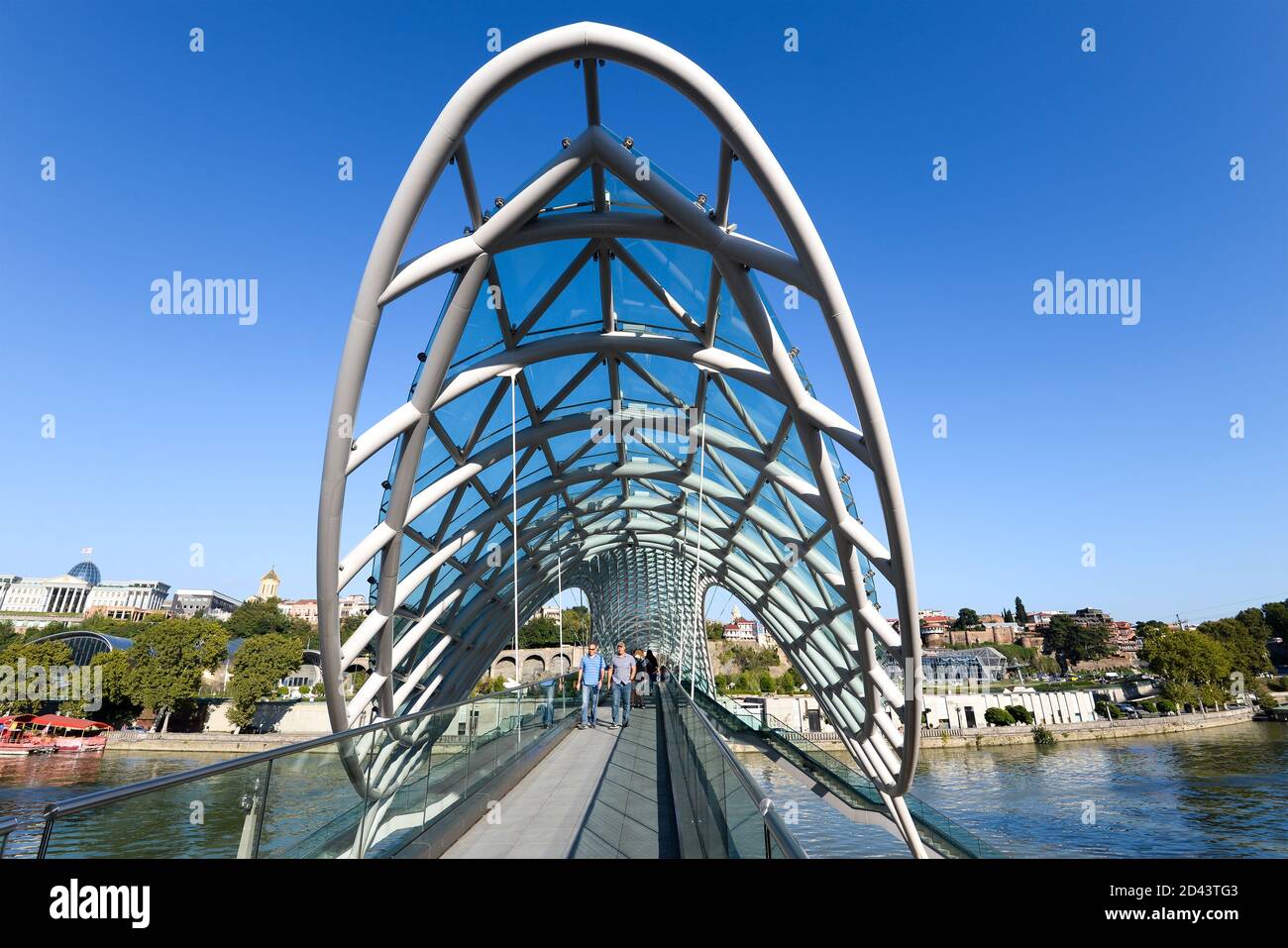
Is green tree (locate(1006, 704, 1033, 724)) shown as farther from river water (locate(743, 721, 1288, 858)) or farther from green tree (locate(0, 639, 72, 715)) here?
green tree (locate(0, 639, 72, 715))

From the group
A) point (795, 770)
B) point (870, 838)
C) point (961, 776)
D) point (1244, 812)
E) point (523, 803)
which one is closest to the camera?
point (523, 803)

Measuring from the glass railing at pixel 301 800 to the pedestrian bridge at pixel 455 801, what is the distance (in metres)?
0.01

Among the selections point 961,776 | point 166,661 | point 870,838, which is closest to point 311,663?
point 166,661

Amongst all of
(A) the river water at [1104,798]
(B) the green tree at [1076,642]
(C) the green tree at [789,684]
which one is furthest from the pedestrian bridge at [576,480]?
(B) the green tree at [1076,642]

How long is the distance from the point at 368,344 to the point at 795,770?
1861cm

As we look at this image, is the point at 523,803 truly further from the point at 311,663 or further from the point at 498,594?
the point at 311,663

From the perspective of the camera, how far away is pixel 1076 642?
485ft

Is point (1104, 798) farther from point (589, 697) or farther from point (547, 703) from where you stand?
point (547, 703)

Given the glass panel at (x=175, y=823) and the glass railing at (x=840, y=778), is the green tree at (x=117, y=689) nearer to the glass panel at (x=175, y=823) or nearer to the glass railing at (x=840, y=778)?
the glass railing at (x=840, y=778)

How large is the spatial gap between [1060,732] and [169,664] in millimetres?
93993

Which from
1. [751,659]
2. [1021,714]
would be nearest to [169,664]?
[751,659]

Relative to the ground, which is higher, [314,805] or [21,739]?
[314,805]

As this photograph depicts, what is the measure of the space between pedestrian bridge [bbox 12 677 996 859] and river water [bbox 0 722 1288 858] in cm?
1208
